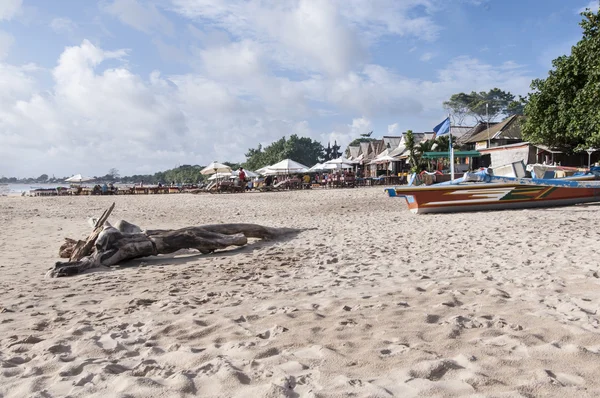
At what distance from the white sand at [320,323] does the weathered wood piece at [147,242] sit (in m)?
0.26

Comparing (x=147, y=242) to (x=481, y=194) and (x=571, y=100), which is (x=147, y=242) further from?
(x=571, y=100)

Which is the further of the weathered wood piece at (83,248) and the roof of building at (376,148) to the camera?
the roof of building at (376,148)

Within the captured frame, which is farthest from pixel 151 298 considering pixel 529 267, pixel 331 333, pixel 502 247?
pixel 502 247

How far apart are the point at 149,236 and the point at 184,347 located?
4.22 m

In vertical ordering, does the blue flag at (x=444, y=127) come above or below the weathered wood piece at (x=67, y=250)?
above

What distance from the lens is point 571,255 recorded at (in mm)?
5242

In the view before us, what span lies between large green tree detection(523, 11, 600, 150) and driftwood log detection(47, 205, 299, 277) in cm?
1666

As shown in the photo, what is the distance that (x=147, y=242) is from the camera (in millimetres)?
6496

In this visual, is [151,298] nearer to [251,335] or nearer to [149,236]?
[251,335]

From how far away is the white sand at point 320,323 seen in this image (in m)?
2.27

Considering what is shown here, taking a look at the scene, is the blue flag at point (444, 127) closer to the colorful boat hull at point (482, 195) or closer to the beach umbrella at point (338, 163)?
the colorful boat hull at point (482, 195)

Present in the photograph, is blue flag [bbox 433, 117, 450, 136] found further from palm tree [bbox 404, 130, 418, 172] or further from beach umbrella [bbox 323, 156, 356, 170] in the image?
beach umbrella [bbox 323, 156, 356, 170]

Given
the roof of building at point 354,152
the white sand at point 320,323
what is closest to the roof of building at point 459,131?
the roof of building at point 354,152

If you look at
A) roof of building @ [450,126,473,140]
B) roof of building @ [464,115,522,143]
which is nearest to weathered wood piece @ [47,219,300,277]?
roof of building @ [464,115,522,143]
